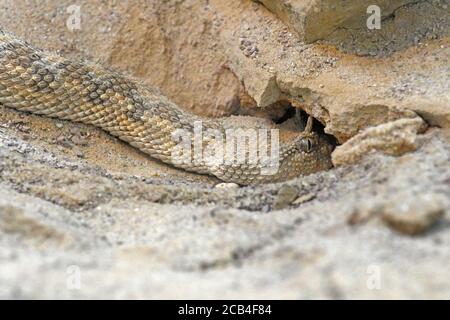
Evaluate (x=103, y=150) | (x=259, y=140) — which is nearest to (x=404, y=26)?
(x=259, y=140)

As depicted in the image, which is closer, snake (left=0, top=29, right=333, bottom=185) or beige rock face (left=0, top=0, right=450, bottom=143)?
beige rock face (left=0, top=0, right=450, bottom=143)

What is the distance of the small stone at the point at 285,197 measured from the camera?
121 inches

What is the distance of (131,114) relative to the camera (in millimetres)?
4590

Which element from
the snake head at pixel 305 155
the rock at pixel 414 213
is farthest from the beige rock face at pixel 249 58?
the rock at pixel 414 213

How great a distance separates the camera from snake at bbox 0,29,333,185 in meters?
4.32

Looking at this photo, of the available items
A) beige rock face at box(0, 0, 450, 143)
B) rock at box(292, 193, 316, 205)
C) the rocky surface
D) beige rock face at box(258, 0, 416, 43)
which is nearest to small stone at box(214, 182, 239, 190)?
the rocky surface

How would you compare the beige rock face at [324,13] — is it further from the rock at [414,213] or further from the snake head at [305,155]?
the rock at [414,213]

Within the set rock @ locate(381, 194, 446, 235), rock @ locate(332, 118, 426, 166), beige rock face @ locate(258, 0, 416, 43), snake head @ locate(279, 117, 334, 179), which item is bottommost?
rock @ locate(381, 194, 446, 235)

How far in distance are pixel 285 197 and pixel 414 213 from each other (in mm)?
1106

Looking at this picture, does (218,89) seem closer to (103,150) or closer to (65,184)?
(103,150)

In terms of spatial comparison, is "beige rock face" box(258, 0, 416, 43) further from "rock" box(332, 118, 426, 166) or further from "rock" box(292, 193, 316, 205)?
"rock" box(292, 193, 316, 205)

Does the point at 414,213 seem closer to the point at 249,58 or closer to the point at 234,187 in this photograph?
the point at 234,187

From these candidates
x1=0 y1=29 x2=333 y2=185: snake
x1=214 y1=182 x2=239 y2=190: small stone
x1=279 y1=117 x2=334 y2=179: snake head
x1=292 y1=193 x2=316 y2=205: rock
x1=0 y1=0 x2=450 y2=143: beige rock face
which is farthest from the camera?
x1=279 y1=117 x2=334 y2=179: snake head
